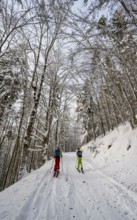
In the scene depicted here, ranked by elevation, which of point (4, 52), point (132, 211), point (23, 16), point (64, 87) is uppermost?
point (64, 87)

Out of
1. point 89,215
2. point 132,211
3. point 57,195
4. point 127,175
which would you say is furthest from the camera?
point 127,175

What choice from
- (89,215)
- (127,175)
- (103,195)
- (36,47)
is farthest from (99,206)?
(36,47)

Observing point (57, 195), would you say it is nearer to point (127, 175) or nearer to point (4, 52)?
point (127, 175)

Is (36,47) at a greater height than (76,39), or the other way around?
(36,47)

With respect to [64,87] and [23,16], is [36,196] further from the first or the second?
[64,87]

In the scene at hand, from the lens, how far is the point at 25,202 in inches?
143

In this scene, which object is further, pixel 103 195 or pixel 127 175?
pixel 127 175

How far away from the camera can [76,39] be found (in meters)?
6.97

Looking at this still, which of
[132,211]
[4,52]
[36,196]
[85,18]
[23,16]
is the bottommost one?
[132,211]

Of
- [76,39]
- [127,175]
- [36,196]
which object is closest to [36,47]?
[76,39]

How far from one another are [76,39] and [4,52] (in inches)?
153

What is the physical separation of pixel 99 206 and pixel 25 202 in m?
2.10

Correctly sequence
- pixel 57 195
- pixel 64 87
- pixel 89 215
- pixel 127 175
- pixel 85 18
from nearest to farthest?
1. pixel 89 215
2. pixel 57 195
3. pixel 85 18
4. pixel 127 175
5. pixel 64 87

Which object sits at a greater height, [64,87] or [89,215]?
[64,87]
